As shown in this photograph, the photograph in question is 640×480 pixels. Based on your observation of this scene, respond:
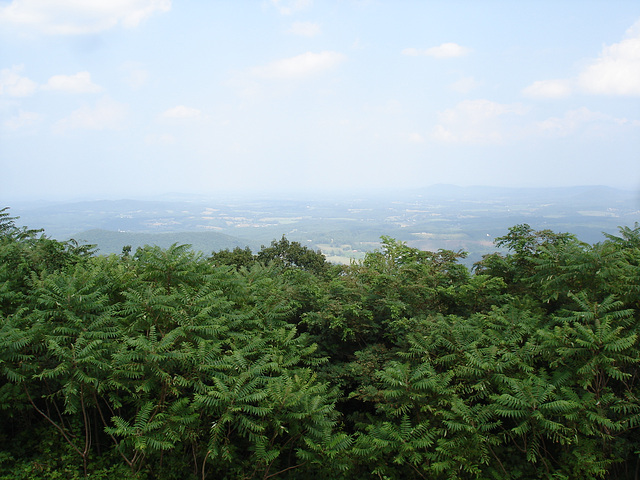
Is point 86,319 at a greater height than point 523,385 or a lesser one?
greater

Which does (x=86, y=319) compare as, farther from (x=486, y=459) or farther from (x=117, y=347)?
(x=486, y=459)

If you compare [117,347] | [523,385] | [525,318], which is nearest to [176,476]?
[117,347]

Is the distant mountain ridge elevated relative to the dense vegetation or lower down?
lower down

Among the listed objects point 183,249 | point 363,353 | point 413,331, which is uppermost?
point 183,249

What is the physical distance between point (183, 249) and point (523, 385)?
5.68 meters

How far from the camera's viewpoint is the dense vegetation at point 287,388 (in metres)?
4.39

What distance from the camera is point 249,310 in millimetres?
6215

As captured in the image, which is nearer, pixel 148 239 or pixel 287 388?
pixel 287 388

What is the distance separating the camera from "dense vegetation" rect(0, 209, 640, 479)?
4395 millimetres

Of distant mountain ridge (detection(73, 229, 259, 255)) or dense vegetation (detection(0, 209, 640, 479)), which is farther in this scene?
distant mountain ridge (detection(73, 229, 259, 255))

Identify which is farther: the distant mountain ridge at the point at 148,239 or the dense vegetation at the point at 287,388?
the distant mountain ridge at the point at 148,239

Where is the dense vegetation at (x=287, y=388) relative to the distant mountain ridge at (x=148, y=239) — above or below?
above

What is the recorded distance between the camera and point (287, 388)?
14.8ft

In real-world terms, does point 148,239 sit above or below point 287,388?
below
